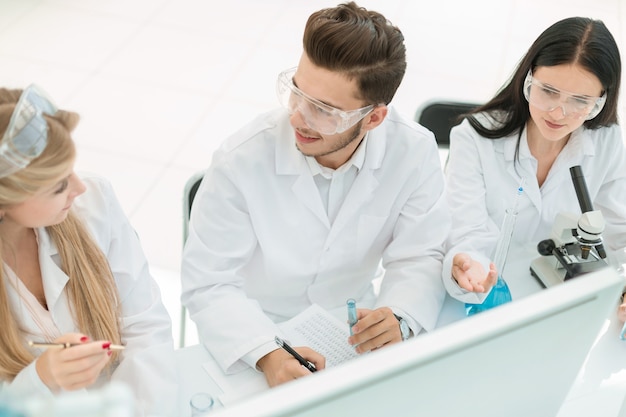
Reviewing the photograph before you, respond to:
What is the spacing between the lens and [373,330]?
1.71m

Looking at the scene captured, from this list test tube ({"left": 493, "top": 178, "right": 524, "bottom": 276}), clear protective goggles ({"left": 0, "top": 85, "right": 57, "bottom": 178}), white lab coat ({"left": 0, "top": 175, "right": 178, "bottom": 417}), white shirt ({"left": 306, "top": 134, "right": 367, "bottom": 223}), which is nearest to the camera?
clear protective goggles ({"left": 0, "top": 85, "right": 57, "bottom": 178})

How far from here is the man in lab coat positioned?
174cm

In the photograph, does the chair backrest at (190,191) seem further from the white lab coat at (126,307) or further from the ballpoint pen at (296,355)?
the ballpoint pen at (296,355)

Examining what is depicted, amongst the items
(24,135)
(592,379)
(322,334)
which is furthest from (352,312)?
(24,135)

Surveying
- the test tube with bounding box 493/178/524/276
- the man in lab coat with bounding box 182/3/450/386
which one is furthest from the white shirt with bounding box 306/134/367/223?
the test tube with bounding box 493/178/524/276

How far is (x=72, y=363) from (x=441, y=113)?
5.13 feet

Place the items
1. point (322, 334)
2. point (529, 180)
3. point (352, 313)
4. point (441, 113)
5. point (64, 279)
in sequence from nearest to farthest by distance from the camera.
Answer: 1. point (64, 279)
2. point (352, 313)
3. point (322, 334)
4. point (529, 180)
5. point (441, 113)

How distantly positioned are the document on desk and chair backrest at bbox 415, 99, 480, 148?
2.95 ft

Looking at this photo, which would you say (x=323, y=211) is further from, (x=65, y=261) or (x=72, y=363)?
(x=72, y=363)

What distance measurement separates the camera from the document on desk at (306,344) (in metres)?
1.63

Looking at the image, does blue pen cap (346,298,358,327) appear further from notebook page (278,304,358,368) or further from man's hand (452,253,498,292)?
man's hand (452,253,498,292)

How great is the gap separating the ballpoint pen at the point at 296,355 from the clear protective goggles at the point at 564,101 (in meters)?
1.01

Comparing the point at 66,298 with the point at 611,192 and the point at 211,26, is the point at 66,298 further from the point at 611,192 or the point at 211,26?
the point at 211,26

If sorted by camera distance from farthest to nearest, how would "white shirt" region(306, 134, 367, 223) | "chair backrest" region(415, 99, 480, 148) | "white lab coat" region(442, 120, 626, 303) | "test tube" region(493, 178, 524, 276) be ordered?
"chair backrest" region(415, 99, 480, 148), "white lab coat" region(442, 120, 626, 303), "white shirt" region(306, 134, 367, 223), "test tube" region(493, 178, 524, 276)
